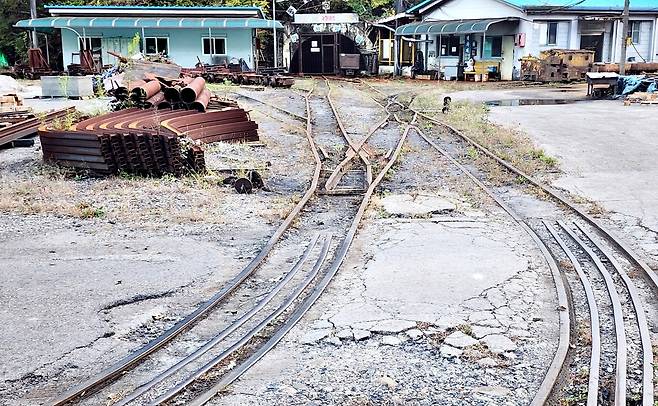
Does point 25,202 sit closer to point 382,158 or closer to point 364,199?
point 364,199

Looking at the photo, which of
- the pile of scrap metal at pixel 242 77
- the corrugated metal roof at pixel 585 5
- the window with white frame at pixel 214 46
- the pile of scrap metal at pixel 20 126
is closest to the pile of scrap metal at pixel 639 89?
the corrugated metal roof at pixel 585 5

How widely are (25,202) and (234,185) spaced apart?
2.74m

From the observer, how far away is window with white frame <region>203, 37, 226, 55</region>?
38.0 m

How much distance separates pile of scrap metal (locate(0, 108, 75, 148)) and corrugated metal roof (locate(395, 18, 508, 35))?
22410 millimetres

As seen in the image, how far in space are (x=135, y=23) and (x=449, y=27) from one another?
614 inches

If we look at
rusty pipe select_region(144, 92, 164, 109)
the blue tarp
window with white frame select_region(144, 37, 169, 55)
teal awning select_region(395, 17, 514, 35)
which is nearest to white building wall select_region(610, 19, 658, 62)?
teal awning select_region(395, 17, 514, 35)

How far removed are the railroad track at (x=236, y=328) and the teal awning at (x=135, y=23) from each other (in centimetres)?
2893

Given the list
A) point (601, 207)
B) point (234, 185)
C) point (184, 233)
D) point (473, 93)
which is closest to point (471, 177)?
point (601, 207)

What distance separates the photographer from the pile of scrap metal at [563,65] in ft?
107

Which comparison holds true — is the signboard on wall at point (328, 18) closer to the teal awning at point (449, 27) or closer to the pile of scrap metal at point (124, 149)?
the teal awning at point (449, 27)

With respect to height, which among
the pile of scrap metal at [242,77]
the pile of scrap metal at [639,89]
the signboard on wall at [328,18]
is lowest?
the pile of scrap metal at [639,89]

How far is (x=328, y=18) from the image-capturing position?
42.0m

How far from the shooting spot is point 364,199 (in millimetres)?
9289

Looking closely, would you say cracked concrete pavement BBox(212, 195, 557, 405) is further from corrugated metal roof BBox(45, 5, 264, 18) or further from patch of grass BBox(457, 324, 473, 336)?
corrugated metal roof BBox(45, 5, 264, 18)
